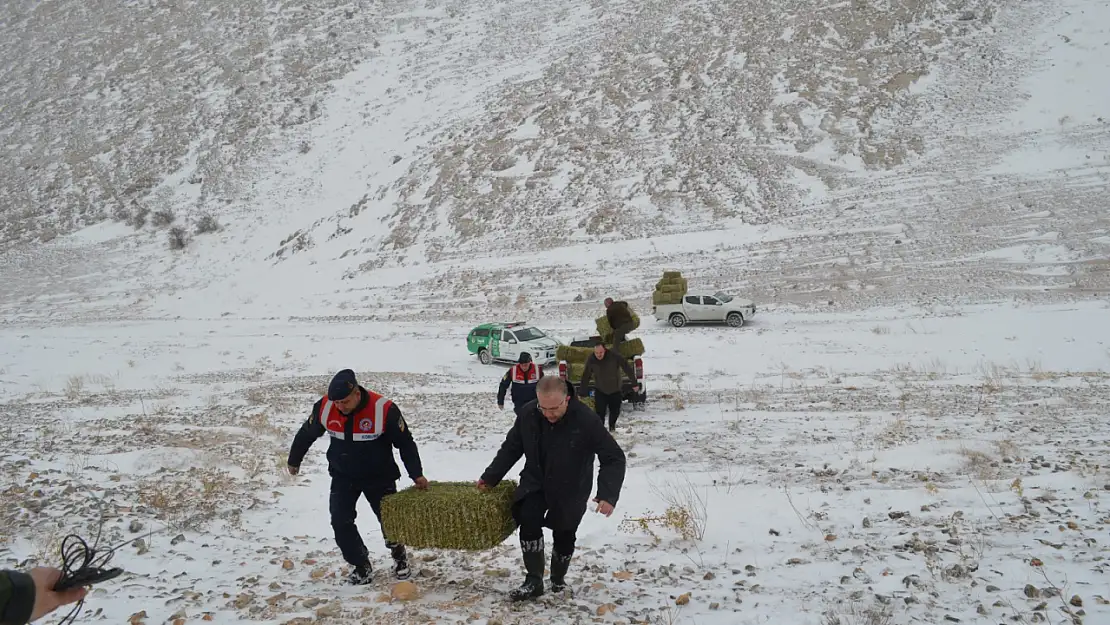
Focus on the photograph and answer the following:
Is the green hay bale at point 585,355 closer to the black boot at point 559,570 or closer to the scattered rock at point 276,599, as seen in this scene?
the black boot at point 559,570

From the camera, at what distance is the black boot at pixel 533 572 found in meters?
5.32

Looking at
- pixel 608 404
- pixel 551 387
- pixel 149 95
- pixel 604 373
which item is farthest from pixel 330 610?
pixel 149 95

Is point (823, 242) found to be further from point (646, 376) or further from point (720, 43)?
point (720, 43)

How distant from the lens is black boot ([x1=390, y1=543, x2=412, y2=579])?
6.00 metres

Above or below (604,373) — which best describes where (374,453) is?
above

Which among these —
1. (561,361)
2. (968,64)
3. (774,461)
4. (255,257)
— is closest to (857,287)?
(561,361)

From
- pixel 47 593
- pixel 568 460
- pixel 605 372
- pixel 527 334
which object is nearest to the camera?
pixel 47 593

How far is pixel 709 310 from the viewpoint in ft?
85.2

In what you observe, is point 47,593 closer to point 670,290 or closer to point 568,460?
point 568,460

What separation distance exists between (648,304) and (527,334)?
8796mm

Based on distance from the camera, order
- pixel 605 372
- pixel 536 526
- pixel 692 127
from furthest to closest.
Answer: pixel 692 127, pixel 605 372, pixel 536 526

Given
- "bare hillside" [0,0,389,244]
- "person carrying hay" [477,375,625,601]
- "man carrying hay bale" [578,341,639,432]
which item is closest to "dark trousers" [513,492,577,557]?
"person carrying hay" [477,375,625,601]

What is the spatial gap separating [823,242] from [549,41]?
3155cm

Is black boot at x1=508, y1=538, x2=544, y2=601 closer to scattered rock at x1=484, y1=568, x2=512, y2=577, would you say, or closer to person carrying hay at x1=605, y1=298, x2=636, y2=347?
scattered rock at x1=484, y1=568, x2=512, y2=577
